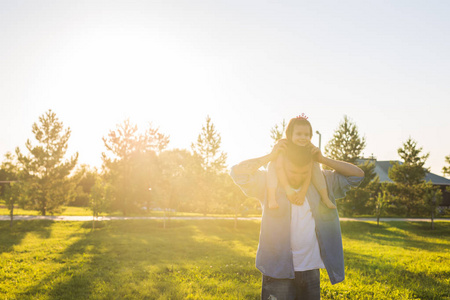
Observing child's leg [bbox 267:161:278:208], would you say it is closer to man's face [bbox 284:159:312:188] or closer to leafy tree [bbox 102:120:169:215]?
man's face [bbox 284:159:312:188]

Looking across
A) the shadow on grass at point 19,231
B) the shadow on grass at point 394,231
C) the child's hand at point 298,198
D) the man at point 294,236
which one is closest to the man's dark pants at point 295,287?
the man at point 294,236

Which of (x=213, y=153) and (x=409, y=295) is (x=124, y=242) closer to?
(x=409, y=295)

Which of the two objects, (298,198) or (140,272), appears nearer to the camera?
(298,198)

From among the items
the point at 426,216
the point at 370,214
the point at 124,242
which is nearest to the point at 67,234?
the point at 124,242

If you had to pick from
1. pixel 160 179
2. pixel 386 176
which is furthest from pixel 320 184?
pixel 386 176

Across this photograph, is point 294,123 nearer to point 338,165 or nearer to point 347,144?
point 338,165

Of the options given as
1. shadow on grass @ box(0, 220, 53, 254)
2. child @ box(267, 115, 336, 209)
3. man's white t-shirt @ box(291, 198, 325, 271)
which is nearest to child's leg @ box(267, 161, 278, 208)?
child @ box(267, 115, 336, 209)

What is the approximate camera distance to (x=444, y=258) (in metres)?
12.0

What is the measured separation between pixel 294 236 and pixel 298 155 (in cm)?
81

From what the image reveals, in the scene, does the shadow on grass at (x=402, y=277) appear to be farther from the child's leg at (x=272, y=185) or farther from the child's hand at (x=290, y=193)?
the child's leg at (x=272, y=185)

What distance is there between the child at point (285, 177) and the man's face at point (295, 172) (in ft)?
0.14

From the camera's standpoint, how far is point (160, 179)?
1389 inches

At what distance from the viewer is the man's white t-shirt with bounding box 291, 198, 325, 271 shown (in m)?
2.95

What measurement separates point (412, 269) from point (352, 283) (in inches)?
129
